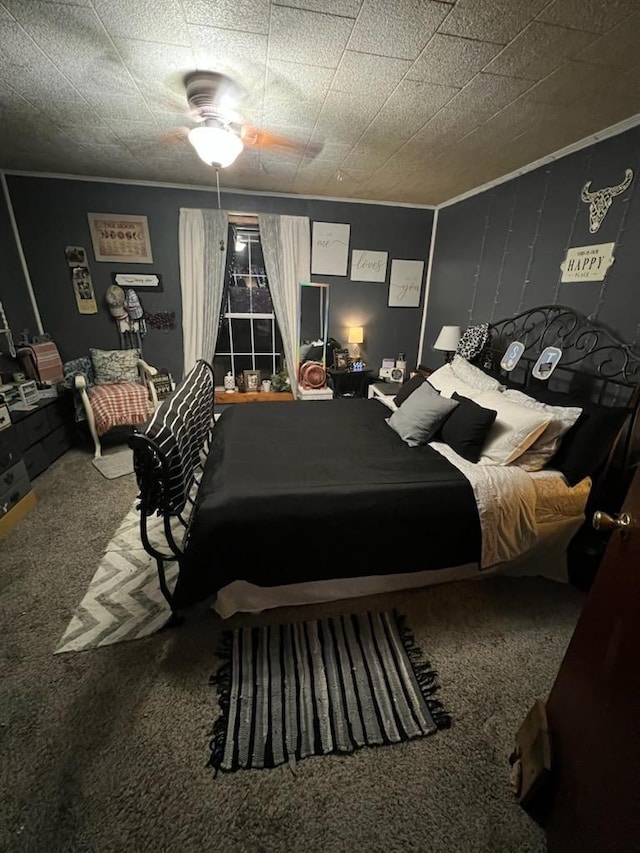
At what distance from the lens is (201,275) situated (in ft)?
11.6

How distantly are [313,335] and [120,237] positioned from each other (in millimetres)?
2165

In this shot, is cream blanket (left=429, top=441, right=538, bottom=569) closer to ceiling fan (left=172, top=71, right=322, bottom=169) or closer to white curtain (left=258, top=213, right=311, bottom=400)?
ceiling fan (left=172, top=71, right=322, bottom=169)

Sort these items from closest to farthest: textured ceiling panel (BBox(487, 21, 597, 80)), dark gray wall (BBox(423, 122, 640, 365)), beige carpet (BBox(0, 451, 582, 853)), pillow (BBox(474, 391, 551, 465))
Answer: beige carpet (BBox(0, 451, 582, 853)), textured ceiling panel (BBox(487, 21, 597, 80)), pillow (BBox(474, 391, 551, 465)), dark gray wall (BBox(423, 122, 640, 365))

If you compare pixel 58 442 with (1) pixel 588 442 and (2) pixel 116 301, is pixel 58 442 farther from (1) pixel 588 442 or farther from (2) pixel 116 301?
(1) pixel 588 442

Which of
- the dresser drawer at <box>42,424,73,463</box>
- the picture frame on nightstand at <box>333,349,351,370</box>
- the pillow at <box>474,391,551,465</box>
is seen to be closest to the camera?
the pillow at <box>474,391,551,465</box>

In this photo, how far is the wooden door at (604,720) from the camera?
0.70 metres

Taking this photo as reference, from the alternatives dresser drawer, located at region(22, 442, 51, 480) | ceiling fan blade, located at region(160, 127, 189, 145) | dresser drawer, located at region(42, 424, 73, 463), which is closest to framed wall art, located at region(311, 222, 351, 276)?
ceiling fan blade, located at region(160, 127, 189, 145)

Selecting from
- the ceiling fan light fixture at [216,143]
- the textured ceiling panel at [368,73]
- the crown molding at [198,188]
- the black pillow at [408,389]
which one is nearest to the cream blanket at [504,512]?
the black pillow at [408,389]

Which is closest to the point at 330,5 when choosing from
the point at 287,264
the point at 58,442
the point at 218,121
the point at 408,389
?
the point at 218,121

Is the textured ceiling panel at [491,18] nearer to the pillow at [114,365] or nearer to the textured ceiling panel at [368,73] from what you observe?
the textured ceiling panel at [368,73]

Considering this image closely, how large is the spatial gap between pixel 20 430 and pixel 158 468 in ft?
6.85

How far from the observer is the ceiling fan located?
162 cm

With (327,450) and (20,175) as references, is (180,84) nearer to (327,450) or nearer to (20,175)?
(327,450)

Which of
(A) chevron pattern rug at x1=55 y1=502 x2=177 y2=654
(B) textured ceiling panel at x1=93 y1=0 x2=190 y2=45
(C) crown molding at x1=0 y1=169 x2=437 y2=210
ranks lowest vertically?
(A) chevron pattern rug at x1=55 y1=502 x2=177 y2=654
